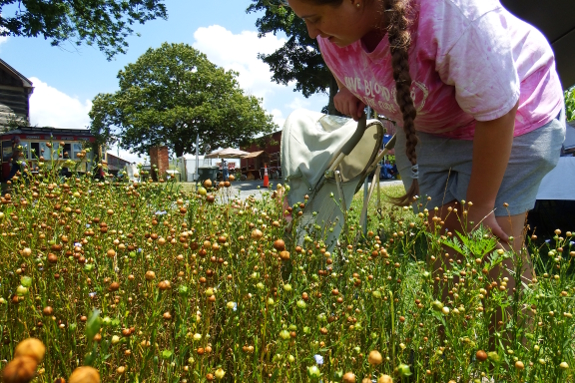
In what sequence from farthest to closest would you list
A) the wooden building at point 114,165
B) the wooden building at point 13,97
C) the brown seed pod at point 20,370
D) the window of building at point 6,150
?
the wooden building at point 13,97 < the window of building at point 6,150 < the wooden building at point 114,165 < the brown seed pod at point 20,370

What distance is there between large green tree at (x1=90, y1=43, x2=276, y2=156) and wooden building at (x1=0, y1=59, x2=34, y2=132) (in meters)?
14.3

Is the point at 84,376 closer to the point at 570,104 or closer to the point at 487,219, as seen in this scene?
the point at 487,219

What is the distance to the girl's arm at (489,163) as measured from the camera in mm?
1577

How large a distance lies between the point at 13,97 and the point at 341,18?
91.9ft

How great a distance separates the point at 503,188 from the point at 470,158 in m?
0.18

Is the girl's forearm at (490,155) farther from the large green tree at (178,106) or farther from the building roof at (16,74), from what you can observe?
the large green tree at (178,106)

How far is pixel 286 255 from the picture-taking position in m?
1.14

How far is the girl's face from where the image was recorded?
1599 millimetres

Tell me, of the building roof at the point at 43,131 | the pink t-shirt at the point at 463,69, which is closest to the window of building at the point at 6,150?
the building roof at the point at 43,131

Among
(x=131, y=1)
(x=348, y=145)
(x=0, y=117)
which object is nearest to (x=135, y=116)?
(x=0, y=117)

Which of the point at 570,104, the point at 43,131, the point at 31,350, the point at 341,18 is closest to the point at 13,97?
the point at 43,131

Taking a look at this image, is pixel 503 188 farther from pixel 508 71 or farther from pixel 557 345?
pixel 557 345

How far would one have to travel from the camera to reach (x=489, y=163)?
1.62 m

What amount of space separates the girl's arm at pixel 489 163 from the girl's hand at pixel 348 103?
2.77ft
